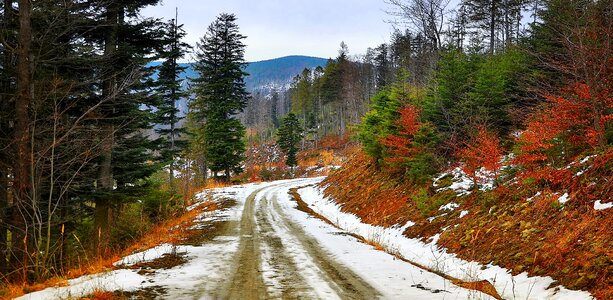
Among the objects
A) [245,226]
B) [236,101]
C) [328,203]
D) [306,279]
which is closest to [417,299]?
[306,279]

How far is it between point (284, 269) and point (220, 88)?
27331mm

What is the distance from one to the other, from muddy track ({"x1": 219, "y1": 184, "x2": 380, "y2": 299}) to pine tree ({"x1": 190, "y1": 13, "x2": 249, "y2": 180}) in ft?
66.1

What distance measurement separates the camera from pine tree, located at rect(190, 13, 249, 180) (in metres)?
32.7

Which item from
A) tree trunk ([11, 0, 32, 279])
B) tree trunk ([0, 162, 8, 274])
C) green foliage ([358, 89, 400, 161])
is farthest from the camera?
green foliage ([358, 89, 400, 161])

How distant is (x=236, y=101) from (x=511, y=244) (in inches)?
1125

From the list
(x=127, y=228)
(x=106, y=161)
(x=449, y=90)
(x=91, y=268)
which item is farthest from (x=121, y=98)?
(x=449, y=90)

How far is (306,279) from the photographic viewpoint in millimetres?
7074

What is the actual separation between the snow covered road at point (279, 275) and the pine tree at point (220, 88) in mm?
21422

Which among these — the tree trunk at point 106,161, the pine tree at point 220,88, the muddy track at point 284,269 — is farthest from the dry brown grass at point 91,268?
the pine tree at point 220,88

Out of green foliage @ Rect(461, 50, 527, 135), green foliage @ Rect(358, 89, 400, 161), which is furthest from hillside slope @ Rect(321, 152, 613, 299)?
green foliage @ Rect(358, 89, 400, 161)

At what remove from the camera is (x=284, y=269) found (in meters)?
7.88

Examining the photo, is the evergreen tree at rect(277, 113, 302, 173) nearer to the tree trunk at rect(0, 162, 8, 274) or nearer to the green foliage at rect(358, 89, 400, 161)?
the green foliage at rect(358, 89, 400, 161)

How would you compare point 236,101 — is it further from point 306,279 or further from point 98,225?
point 306,279

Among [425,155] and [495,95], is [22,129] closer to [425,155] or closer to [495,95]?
[425,155]
